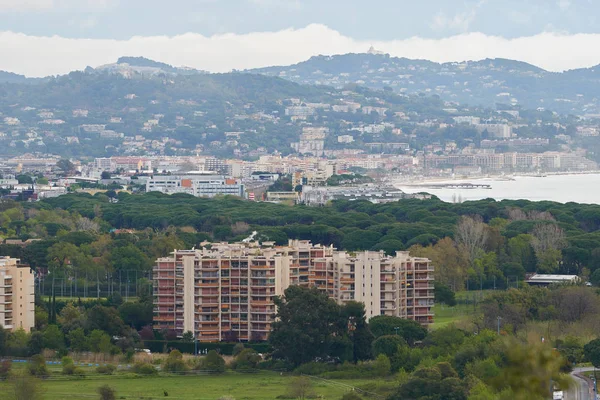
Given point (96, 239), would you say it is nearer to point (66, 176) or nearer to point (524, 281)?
point (524, 281)

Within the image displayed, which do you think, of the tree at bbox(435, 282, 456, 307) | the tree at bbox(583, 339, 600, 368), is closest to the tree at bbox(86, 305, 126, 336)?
the tree at bbox(435, 282, 456, 307)

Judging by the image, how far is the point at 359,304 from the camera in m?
29.3

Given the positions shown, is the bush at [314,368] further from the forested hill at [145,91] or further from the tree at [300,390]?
the forested hill at [145,91]

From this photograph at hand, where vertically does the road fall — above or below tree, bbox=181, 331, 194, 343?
below

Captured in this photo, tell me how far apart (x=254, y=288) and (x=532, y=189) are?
81.8 meters

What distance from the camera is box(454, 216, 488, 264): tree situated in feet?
142

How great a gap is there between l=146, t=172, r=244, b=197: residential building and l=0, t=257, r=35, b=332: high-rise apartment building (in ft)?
184

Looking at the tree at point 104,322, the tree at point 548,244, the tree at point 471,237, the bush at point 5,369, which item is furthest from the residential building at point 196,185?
the bush at point 5,369

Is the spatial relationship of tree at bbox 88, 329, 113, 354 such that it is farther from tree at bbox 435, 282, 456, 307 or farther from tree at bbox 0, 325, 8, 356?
tree at bbox 435, 282, 456, 307

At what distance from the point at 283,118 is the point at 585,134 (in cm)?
3278

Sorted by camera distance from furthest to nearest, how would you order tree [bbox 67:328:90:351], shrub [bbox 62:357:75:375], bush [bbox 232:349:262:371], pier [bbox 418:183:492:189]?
pier [bbox 418:183:492:189]
tree [bbox 67:328:90:351]
bush [bbox 232:349:262:371]
shrub [bbox 62:357:75:375]

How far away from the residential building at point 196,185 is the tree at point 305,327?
58886mm

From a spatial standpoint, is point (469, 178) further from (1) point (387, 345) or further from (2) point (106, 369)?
(2) point (106, 369)

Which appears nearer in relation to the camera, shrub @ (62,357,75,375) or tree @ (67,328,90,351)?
shrub @ (62,357,75,375)
